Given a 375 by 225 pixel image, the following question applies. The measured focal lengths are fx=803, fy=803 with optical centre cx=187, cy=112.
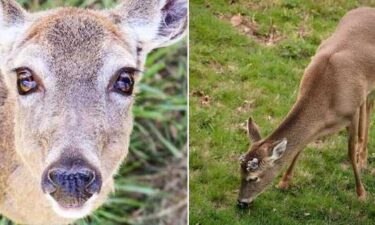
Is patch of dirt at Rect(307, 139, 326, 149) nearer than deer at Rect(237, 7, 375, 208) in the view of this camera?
No

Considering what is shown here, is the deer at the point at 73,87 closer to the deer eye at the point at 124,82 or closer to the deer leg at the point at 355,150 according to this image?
the deer eye at the point at 124,82

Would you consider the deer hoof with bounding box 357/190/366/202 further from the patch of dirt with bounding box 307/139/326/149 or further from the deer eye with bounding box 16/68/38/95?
the deer eye with bounding box 16/68/38/95

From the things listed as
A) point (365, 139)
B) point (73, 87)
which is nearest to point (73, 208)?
point (73, 87)

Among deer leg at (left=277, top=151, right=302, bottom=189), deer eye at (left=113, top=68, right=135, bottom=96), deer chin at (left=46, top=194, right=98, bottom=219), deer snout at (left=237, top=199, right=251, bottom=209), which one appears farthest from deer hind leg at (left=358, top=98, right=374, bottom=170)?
deer chin at (left=46, top=194, right=98, bottom=219)

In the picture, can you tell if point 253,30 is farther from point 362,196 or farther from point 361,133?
point 362,196

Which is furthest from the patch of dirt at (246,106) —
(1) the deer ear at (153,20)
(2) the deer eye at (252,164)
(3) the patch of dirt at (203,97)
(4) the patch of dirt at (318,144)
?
(1) the deer ear at (153,20)
